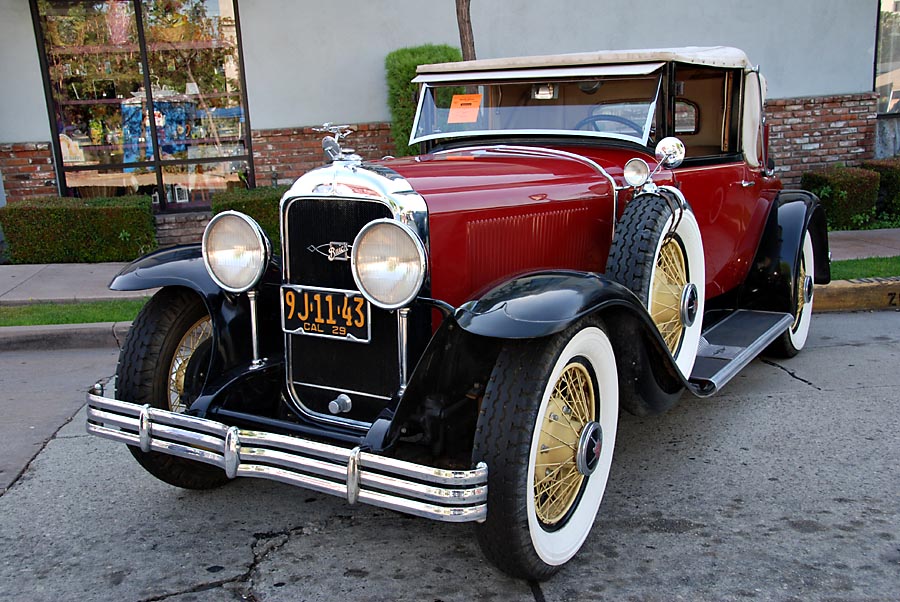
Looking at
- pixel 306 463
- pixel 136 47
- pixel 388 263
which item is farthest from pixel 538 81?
pixel 136 47

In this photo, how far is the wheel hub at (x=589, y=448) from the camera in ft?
9.00

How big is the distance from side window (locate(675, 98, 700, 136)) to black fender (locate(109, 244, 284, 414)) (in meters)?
2.30

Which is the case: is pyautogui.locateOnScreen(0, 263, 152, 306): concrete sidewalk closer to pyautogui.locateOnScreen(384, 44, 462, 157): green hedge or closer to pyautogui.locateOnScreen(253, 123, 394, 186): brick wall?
pyautogui.locateOnScreen(253, 123, 394, 186): brick wall

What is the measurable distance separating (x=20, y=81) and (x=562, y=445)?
323 inches

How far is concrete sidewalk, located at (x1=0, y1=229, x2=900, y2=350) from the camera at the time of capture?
5.59 m

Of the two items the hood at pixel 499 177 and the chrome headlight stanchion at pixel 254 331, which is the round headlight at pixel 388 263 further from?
the chrome headlight stanchion at pixel 254 331

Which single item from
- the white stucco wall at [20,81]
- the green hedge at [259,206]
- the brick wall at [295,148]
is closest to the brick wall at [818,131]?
the brick wall at [295,148]

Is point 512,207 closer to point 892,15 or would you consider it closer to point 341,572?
point 341,572

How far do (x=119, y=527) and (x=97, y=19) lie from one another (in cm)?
739

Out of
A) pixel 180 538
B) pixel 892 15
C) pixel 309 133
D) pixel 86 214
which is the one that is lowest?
pixel 180 538

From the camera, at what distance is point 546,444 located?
269 centimetres

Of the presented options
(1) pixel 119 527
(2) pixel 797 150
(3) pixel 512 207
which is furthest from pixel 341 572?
(2) pixel 797 150

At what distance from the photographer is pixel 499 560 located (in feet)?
8.14

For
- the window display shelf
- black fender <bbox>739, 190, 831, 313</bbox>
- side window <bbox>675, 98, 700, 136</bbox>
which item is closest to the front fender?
side window <bbox>675, 98, 700, 136</bbox>
